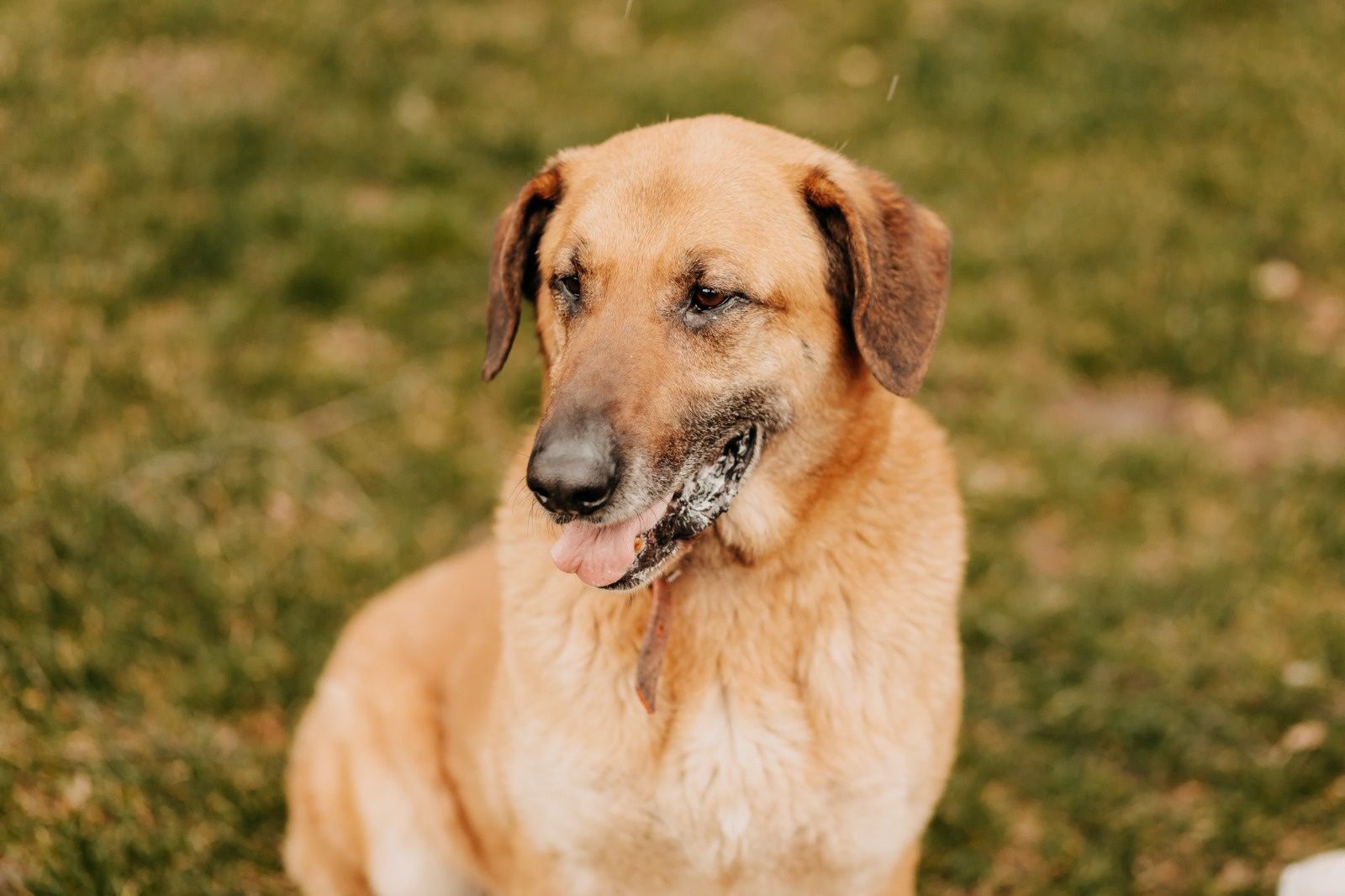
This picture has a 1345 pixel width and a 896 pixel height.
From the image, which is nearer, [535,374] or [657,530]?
[657,530]

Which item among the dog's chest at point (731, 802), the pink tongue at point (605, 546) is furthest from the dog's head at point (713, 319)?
the dog's chest at point (731, 802)

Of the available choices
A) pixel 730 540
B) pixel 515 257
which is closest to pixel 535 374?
pixel 515 257

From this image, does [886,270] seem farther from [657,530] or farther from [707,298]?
[657,530]

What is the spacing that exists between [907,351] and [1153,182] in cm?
443

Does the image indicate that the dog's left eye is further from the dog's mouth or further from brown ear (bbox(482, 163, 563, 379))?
brown ear (bbox(482, 163, 563, 379))

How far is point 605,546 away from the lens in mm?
2916

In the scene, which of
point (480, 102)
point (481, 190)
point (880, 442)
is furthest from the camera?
point (480, 102)

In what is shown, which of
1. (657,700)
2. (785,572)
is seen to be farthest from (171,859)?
(785,572)

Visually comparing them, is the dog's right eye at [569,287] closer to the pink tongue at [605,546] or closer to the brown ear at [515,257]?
the brown ear at [515,257]

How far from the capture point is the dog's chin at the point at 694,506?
2.90 meters

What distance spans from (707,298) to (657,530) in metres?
0.55

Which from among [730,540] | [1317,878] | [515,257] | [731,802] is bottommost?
[1317,878]

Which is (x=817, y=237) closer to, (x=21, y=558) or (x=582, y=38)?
(x=21, y=558)

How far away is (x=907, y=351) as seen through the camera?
300 centimetres
